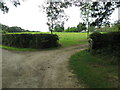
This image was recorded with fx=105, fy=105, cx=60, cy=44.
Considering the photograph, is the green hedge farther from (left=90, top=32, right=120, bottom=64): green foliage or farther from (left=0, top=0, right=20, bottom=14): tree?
(left=0, top=0, right=20, bottom=14): tree

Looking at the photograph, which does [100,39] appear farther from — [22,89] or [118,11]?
[22,89]

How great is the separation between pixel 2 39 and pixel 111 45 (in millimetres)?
18351

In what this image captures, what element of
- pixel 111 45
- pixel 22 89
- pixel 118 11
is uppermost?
pixel 118 11

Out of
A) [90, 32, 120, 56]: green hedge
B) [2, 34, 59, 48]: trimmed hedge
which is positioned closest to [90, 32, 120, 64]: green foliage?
[90, 32, 120, 56]: green hedge

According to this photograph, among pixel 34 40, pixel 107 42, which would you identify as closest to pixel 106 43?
pixel 107 42

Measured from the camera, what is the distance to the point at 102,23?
928 cm

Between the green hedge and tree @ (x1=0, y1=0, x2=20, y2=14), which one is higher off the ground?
tree @ (x1=0, y1=0, x2=20, y2=14)

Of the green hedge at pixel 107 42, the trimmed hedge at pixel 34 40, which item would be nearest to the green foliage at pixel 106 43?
the green hedge at pixel 107 42

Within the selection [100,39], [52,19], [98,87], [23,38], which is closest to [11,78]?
[98,87]

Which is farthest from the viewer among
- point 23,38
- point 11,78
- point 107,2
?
point 23,38

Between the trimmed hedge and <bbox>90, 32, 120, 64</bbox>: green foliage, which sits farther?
the trimmed hedge

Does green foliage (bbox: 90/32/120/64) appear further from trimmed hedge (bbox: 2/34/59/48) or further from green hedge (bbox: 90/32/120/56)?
trimmed hedge (bbox: 2/34/59/48)

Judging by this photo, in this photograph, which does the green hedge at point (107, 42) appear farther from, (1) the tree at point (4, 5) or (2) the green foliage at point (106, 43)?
(1) the tree at point (4, 5)

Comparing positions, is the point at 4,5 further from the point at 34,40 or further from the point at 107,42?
the point at 107,42
